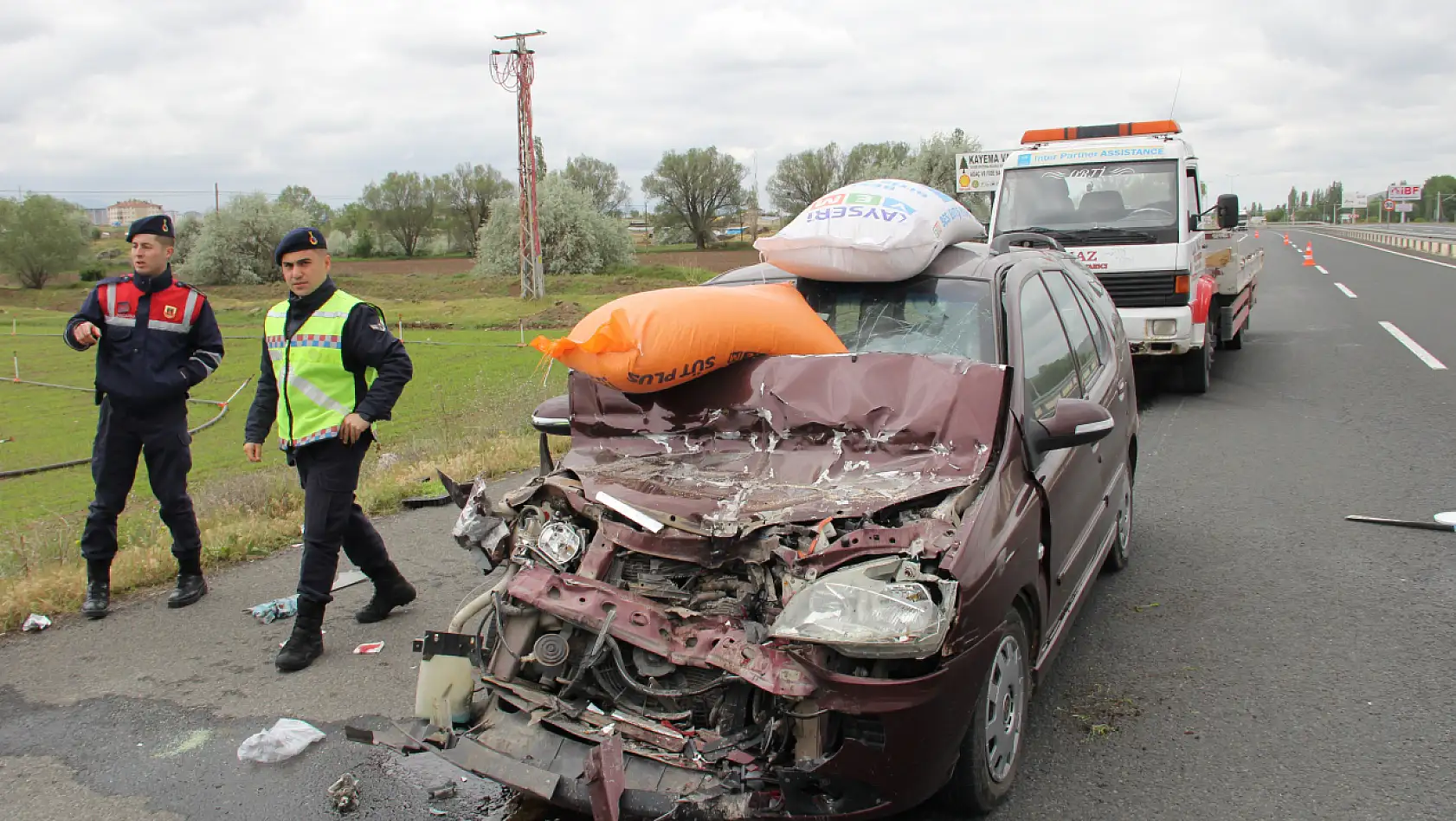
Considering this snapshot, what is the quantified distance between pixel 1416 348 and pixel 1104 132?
19.3ft

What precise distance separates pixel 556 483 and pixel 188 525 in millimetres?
3040

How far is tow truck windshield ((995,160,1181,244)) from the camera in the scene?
11211 mm

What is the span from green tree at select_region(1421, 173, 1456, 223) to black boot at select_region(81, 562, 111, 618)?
12220cm

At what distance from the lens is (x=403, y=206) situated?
9625cm

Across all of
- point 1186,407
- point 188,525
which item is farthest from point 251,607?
point 1186,407

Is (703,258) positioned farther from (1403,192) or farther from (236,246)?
(1403,192)

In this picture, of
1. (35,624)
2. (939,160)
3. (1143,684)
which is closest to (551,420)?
(1143,684)

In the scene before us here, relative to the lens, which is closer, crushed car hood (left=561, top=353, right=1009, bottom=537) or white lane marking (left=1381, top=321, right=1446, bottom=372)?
crushed car hood (left=561, top=353, right=1009, bottom=537)

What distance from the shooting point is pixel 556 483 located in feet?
12.4

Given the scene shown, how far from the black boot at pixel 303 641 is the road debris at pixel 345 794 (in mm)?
1227

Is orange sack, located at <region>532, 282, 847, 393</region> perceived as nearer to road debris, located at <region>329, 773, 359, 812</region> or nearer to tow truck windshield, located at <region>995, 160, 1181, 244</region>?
road debris, located at <region>329, 773, 359, 812</region>

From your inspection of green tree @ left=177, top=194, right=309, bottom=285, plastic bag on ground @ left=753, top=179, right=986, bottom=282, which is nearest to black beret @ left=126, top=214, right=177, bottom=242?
plastic bag on ground @ left=753, top=179, right=986, bottom=282

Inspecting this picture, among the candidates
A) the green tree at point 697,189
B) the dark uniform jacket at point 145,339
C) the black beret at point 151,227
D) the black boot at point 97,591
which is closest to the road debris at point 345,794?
the black boot at point 97,591

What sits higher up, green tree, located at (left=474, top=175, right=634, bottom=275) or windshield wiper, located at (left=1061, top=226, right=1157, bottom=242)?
green tree, located at (left=474, top=175, right=634, bottom=275)
